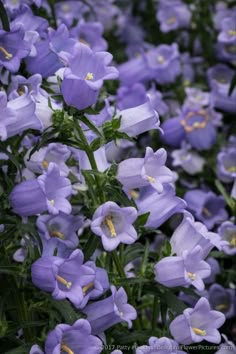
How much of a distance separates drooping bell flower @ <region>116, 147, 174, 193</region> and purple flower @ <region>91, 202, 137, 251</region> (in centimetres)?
12

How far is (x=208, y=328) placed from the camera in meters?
2.29

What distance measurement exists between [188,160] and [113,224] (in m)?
1.38

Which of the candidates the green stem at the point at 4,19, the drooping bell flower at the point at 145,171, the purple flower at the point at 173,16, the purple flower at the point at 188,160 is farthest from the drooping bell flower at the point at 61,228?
the purple flower at the point at 173,16

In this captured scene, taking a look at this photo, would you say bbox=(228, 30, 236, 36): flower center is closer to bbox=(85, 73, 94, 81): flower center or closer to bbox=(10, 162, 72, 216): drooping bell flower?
bbox=(85, 73, 94, 81): flower center

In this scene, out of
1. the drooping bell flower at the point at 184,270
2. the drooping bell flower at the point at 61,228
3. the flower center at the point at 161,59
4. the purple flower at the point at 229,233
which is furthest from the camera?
the flower center at the point at 161,59

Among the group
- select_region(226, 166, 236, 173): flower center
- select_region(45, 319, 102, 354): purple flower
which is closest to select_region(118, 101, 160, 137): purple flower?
select_region(45, 319, 102, 354): purple flower

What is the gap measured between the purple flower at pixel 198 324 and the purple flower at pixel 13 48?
0.93 m

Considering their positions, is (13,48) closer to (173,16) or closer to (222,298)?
(222,298)

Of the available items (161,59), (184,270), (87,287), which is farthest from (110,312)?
(161,59)

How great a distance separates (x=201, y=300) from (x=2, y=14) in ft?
3.60

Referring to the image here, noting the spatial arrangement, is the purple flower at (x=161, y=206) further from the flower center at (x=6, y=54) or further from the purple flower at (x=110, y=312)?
the flower center at (x=6, y=54)

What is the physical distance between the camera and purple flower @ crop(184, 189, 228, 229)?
129 inches

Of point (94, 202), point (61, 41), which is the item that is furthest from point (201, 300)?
point (61, 41)

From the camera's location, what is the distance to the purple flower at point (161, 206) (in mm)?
2412
